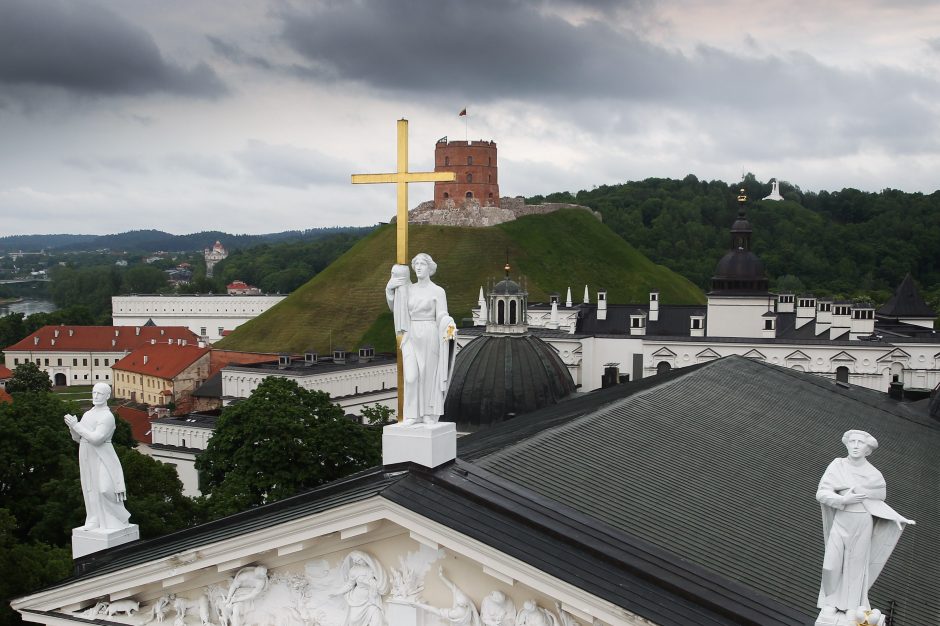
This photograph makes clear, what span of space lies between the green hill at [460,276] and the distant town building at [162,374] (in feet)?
61.4

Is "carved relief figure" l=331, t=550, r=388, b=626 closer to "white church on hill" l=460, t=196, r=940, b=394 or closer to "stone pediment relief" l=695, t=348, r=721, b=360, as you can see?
"white church on hill" l=460, t=196, r=940, b=394

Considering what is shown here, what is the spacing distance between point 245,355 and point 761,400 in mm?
113380

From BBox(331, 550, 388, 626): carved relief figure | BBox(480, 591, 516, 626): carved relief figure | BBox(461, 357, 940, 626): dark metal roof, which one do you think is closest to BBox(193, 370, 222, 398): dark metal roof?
BBox(461, 357, 940, 626): dark metal roof

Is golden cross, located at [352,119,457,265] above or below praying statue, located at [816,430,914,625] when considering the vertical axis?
above

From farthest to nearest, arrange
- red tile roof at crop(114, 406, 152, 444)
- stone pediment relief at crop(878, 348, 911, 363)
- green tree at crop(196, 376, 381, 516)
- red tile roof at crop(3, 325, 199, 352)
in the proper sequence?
red tile roof at crop(3, 325, 199, 352) → red tile roof at crop(114, 406, 152, 444) → stone pediment relief at crop(878, 348, 911, 363) → green tree at crop(196, 376, 381, 516)

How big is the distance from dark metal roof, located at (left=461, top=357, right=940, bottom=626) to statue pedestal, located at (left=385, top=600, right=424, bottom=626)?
3.17 metres

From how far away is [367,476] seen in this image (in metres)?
14.2

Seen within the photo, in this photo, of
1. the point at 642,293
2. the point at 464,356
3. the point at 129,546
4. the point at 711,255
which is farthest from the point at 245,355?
the point at 129,546

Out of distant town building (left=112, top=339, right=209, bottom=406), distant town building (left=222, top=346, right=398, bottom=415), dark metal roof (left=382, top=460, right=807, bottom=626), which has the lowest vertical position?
distant town building (left=112, top=339, right=209, bottom=406)

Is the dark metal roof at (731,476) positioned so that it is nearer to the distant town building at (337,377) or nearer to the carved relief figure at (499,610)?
the carved relief figure at (499,610)

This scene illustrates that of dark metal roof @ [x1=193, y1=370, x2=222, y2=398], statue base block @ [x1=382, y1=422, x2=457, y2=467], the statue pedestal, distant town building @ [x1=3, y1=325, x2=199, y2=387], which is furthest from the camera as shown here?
distant town building @ [x1=3, y1=325, x2=199, y2=387]

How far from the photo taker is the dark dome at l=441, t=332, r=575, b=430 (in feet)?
166

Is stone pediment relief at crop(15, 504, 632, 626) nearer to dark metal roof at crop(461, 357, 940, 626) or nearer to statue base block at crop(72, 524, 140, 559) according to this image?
statue base block at crop(72, 524, 140, 559)

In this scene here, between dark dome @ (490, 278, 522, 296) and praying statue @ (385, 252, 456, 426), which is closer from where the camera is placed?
praying statue @ (385, 252, 456, 426)
